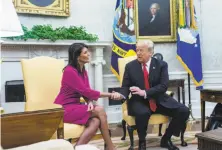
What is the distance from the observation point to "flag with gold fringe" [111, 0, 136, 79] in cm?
504

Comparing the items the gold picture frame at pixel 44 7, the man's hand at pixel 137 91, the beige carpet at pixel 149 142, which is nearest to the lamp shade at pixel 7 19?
the man's hand at pixel 137 91

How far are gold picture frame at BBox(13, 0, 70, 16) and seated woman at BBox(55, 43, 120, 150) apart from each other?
2281mm

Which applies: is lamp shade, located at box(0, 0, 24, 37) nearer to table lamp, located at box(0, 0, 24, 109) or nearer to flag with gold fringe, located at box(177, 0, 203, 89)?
table lamp, located at box(0, 0, 24, 109)

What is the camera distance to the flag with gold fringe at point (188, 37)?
5.22m

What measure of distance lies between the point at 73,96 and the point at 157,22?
10.8 ft

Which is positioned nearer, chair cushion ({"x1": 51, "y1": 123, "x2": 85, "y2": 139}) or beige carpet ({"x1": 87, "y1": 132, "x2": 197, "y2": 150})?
chair cushion ({"x1": 51, "y1": 123, "x2": 85, "y2": 139})

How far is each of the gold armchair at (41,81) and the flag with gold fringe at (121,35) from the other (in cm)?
208

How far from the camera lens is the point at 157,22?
A: 5.55 metres

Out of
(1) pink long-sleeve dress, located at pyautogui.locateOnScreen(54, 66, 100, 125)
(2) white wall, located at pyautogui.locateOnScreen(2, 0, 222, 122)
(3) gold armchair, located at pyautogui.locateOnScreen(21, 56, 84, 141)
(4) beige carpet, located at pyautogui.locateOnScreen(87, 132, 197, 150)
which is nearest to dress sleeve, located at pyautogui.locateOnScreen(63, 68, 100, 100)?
(1) pink long-sleeve dress, located at pyautogui.locateOnScreen(54, 66, 100, 125)

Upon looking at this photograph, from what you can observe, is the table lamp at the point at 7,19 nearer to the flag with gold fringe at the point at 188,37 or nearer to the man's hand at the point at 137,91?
the man's hand at the point at 137,91

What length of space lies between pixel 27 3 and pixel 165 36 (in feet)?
8.88

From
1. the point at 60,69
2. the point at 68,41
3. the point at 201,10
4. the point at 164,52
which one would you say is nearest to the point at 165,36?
the point at 164,52

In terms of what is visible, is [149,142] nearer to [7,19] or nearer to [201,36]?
[7,19]

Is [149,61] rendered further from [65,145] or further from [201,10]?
[201,10]
